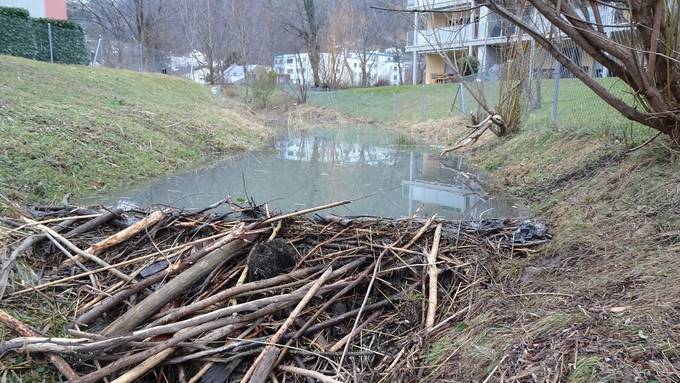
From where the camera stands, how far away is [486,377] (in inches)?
83.8

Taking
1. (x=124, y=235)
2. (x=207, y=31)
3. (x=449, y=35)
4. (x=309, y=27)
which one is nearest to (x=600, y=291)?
(x=124, y=235)

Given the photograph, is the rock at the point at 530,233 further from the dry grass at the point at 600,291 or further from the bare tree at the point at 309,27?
the bare tree at the point at 309,27

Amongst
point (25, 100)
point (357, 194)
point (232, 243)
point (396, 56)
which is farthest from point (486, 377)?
point (396, 56)

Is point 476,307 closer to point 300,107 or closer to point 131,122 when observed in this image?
point 131,122

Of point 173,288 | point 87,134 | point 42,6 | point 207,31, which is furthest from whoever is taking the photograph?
point 207,31

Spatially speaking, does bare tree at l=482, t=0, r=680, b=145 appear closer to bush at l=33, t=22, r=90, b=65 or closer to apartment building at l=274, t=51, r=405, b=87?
bush at l=33, t=22, r=90, b=65

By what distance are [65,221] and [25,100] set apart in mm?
6662

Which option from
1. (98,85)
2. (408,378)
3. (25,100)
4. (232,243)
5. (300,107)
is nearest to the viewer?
(408,378)

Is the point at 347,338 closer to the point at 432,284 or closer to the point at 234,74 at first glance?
the point at 432,284

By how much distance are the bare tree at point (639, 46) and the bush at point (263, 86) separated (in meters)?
22.8

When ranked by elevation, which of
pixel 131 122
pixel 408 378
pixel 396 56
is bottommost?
pixel 408 378

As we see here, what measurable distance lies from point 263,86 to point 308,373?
81.6 feet

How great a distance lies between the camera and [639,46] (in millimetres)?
4543

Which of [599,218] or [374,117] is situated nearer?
[599,218]
